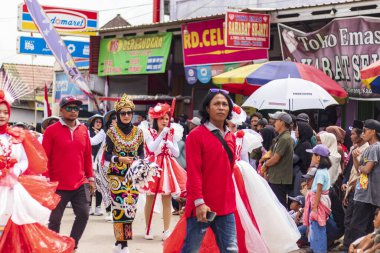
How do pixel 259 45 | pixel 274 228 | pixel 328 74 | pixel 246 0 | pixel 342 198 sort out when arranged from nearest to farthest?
pixel 274 228 → pixel 342 198 → pixel 328 74 → pixel 259 45 → pixel 246 0

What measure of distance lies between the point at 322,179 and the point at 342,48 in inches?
248

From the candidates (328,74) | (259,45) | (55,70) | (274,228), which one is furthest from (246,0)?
(274,228)

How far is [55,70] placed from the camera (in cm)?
3478

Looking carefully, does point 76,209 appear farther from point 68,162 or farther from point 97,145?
point 97,145

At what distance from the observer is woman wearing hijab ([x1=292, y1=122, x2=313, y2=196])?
11273mm

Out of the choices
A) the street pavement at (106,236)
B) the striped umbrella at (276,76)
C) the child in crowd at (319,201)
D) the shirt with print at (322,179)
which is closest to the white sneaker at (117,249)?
the street pavement at (106,236)

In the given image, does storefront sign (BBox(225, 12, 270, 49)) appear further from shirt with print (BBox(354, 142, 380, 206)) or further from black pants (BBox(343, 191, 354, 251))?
shirt with print (BBox(354, 142, 380, 206))

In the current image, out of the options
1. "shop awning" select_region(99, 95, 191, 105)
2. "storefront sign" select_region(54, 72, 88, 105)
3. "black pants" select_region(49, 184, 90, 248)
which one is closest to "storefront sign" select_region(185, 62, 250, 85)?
"shop awning" select_region(99, 95, 191, 105)

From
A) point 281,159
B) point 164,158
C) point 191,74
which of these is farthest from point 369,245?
point 191,74

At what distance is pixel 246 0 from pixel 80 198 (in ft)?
52.4

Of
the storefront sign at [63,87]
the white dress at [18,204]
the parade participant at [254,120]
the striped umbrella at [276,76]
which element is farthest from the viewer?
the storefront sign at [63,87]

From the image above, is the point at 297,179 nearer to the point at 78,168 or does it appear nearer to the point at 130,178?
the point at 130,178

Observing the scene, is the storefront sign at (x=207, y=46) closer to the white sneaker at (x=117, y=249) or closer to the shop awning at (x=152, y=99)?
the shop awning at (x=152, y=99)

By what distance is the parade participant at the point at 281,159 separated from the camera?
430 inches
